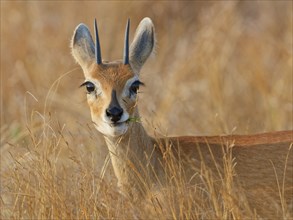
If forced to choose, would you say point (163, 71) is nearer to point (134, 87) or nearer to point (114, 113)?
point (134, 87)

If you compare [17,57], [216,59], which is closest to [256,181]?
[216,59]

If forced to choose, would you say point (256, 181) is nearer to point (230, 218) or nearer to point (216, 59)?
point (230, 218)

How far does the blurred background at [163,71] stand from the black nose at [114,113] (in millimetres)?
1439

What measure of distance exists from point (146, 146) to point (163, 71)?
518cm

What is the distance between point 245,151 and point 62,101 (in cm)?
318

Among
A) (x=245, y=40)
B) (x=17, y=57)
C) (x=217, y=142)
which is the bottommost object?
(x=245, y=40)

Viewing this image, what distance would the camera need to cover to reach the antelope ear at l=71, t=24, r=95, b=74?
290 inches

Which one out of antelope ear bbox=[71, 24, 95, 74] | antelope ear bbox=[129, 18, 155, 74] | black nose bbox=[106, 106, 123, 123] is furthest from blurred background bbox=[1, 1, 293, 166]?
black nose bbox=[106, 106, 123, 123]

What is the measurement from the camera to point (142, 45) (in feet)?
24.4

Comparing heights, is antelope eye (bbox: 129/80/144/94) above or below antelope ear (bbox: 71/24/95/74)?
below

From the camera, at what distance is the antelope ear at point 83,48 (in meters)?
7.38

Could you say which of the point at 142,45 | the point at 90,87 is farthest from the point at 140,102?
the point at 90,87

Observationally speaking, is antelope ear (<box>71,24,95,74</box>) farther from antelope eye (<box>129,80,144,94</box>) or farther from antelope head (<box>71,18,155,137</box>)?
antelope eye (<box>129,80,144,94</box>)

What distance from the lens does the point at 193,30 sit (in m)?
14.3
